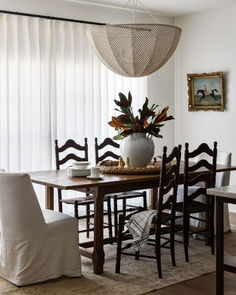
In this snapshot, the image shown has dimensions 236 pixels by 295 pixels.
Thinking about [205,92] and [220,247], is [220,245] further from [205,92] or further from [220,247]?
[205,92]

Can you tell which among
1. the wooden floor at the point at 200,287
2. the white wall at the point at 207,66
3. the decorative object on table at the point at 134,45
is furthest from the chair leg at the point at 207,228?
the white wall at the point at 207,66

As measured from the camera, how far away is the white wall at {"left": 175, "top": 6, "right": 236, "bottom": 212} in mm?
7230

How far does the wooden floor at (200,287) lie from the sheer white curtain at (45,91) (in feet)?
9.55

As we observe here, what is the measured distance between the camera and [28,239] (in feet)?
13.1

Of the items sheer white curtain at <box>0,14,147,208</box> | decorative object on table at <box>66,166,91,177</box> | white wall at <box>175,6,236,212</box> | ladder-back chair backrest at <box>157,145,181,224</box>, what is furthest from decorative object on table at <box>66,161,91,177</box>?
white wall at <box>175,6,236,212</box>

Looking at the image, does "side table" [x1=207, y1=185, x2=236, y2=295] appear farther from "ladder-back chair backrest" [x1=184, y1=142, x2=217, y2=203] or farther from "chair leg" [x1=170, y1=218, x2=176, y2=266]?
"ladder-back chair backrest" [x1=184, y1=142, x2=217, y2=203]

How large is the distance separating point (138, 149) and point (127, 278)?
1.32 m

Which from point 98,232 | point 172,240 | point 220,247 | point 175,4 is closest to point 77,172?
point 98,232

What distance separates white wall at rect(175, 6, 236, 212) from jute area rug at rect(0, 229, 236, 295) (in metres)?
2.66

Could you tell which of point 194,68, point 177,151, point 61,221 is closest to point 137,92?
point 194,68

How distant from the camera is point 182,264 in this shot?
15.3 feet

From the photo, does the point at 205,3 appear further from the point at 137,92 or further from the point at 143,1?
the point at 137,92

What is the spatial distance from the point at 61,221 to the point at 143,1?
374cm

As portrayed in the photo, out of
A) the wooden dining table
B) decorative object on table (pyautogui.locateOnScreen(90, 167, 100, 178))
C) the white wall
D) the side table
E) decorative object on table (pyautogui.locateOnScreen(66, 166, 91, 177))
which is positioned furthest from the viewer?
the white wall
